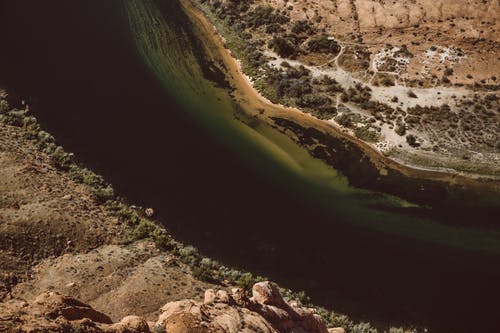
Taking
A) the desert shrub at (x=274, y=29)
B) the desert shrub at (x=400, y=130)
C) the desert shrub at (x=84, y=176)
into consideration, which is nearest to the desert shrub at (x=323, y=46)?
the desert shrub at (x=274, y=29)

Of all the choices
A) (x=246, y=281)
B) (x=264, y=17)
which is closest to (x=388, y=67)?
(x=264, y=17)

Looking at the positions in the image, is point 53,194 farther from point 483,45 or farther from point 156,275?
point 483,45

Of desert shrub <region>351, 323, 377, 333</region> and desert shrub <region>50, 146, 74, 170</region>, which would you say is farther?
desert shrub <region>50, 146, 74, 170</region>

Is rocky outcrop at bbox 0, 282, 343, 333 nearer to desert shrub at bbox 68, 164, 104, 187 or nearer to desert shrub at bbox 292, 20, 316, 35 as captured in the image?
desert shrub at bbox 68, 164, 104, 187

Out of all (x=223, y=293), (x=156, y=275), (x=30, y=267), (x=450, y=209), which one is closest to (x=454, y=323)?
(x=450, y=209)

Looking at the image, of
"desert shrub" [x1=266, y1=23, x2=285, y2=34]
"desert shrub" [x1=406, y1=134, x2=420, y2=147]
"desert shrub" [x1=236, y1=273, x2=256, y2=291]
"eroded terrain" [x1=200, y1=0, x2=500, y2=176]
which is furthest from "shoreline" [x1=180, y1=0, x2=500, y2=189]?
"desert shrub" [x1=236, y1=273, x2=256, y2=291]

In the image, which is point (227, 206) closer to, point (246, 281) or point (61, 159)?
point (246, 281)
